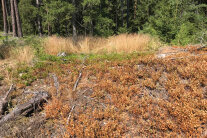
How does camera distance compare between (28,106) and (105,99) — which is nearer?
(28,106)

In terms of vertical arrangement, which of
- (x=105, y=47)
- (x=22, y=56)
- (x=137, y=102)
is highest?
(x=105, y=47)

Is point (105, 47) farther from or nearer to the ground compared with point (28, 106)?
farther from the ground

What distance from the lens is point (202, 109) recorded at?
10.2ft

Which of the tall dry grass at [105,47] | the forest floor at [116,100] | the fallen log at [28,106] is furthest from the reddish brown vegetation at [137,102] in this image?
the tall dry grass at [105,47]

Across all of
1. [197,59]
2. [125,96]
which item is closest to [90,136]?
[125,96]

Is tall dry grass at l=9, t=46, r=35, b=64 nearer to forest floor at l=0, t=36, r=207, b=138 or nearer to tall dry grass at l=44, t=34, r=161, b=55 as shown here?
forest floor at l=0, t=36, r=207, b=138

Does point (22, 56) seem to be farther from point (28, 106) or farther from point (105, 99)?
point (105, 99)

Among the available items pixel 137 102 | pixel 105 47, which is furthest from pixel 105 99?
pixel 105 47

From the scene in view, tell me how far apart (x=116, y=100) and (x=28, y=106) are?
93.7 inches

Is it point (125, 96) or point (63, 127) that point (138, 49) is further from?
point (63, 127)

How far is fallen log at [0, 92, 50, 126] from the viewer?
3.21 m

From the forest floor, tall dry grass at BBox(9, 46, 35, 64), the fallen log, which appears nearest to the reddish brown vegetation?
the forest floor

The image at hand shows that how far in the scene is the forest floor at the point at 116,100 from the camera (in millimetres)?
2834

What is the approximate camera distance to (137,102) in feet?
11.9
